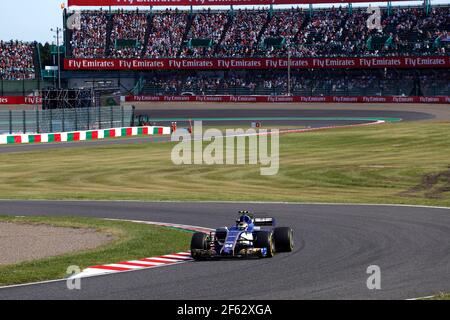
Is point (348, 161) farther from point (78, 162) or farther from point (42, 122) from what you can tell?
point (42, 122)

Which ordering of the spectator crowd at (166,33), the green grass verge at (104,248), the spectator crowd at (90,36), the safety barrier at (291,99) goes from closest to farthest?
the green grass verge at (104,248) → the safety barrier at (291,99) → the spectator crowd at (166,33) → the spectator crowd at (90,36)

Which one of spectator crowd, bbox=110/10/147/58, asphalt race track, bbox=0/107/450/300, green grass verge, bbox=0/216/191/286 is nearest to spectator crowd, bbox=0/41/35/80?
spectator crowd, bbox=110/10/147/58

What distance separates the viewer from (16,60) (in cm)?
9431

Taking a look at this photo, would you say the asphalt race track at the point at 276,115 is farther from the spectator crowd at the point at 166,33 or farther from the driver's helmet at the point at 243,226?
the driver's helmet at the point at 243,226

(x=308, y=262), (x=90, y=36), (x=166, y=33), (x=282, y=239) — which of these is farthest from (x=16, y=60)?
(x=308, y=262)

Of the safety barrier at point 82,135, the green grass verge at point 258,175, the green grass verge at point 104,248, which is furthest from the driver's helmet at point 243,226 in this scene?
the safety barrier at point 82,135

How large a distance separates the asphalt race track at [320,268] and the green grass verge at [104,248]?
1115 mm

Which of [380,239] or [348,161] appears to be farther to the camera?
[348,161]

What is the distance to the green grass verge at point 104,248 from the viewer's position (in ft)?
50.7

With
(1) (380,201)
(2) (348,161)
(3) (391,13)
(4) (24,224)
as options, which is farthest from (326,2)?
(4) (24,224)

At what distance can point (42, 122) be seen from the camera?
184 ft

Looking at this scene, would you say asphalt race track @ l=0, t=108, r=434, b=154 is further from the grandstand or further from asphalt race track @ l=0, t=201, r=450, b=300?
asphalt race track @ l=0, t=201, r=450, b=300

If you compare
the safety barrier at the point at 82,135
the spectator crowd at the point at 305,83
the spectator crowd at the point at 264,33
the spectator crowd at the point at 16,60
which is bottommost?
the safety barrier at the point at 82,135

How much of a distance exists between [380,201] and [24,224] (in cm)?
1084
